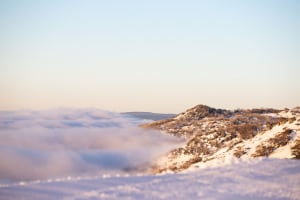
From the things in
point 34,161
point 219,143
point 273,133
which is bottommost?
point 34,161

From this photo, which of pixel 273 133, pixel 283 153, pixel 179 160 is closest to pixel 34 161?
pixel 179 160

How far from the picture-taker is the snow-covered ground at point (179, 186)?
43.6 feet

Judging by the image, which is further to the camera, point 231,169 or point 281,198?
point 231,169

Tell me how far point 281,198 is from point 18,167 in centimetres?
13491

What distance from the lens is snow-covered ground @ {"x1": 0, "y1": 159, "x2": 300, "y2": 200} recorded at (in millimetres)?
13297

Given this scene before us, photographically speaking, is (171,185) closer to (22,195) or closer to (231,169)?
(231,169)

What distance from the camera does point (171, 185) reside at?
47.9 feet

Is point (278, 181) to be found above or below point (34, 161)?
above

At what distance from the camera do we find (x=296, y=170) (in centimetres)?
1766

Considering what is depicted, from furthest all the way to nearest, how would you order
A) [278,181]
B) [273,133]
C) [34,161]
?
1. [34,161]
2. [273,133]
3. [278,181]

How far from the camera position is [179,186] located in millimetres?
14461

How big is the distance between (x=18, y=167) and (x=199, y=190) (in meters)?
133

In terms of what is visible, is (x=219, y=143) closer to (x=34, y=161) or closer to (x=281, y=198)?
(x=34, y=161)

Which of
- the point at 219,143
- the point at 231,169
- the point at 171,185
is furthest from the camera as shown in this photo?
the point at 219,143
